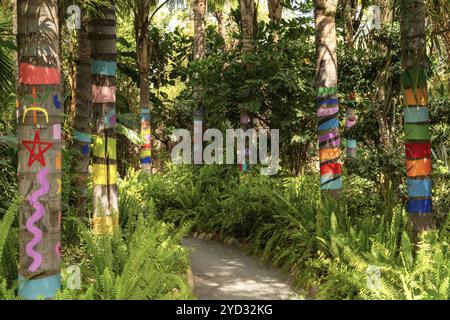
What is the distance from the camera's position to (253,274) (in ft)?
24.6

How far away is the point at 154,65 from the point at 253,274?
10387mm

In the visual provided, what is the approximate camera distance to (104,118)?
22.8 ft

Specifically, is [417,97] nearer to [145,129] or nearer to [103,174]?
[103,174]

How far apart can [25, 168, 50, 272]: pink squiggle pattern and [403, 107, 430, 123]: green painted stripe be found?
159 inches

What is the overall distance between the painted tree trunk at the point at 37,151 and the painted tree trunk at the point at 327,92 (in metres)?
4.80

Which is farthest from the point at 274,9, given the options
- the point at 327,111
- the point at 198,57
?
the point at 327,111

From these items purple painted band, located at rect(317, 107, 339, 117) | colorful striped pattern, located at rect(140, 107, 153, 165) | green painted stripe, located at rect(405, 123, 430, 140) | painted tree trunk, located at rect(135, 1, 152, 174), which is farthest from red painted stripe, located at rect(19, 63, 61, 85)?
painted tree trunk, located at rect(135, 1, 152, 174)

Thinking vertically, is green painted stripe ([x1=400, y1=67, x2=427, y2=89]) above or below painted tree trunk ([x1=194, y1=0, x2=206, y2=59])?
below

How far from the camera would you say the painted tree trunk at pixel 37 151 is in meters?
3.77

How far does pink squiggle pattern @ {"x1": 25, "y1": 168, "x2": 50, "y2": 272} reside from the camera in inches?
148

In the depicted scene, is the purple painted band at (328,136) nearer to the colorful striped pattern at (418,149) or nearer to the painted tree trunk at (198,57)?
the colorful striped pattern at (418,149)

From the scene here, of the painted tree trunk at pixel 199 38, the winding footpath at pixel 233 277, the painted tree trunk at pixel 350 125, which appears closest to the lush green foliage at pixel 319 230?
the winding footpath at pixel 233 277

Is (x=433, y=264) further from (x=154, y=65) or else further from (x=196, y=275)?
(x=154, y=65)

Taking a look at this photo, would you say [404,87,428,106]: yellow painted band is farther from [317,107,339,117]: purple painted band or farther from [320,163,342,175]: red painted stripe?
[320,163,342,175]: red painted stripe
